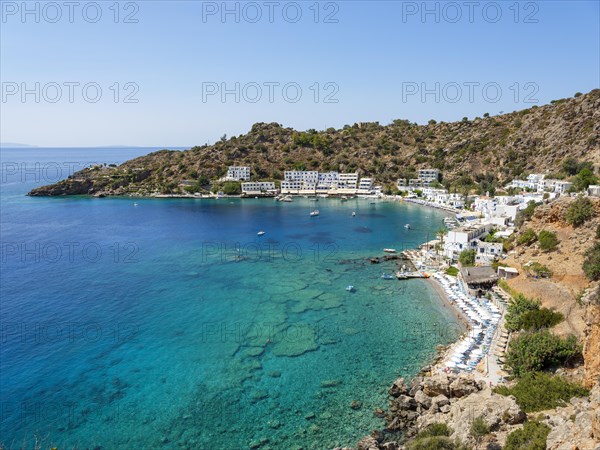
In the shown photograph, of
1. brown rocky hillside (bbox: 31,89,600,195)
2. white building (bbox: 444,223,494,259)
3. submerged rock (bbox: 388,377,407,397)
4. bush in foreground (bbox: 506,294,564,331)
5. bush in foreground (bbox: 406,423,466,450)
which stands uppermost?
brown rocky hillside (bbox: 31,89,600,195)

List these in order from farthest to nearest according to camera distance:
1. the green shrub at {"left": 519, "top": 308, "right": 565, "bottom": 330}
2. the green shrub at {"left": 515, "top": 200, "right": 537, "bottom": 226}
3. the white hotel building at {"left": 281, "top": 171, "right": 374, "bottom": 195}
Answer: the white hotel building at {"left": 281, "top": 171, "right": 374, "bottom": 195} < the green shrub at {"left": 515, "top": 200, "right": 537, "bottom": 226} < the green shrub at {"left": 519, "top": 308, "right": 565, "bottom": 330}

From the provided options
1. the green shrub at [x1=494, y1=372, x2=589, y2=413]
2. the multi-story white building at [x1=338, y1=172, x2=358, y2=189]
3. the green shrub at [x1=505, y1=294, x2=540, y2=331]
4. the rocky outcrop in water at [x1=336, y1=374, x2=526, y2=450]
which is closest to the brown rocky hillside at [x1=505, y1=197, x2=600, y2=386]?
the green shrub at [x1=494, y1=372, x2=589, y2=413]

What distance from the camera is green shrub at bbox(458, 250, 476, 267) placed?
40.4m

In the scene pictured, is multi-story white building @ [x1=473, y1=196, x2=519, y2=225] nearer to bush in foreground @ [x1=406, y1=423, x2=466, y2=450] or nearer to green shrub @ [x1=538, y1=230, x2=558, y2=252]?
green shrub @ [x1=538, y1=230, x2=558, y2=252]

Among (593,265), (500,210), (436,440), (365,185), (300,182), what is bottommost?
(436,440)

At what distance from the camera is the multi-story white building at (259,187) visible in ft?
334

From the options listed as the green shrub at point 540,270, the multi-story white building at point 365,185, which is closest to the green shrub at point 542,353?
the green shrub at point 540,270

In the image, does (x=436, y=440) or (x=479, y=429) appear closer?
(x=479, y=429)

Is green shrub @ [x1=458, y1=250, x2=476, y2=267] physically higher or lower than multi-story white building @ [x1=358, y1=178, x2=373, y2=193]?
lower

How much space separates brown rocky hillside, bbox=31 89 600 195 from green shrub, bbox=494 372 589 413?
63660mm

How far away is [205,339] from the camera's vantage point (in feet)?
94.4

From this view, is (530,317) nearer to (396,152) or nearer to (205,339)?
(205,339)

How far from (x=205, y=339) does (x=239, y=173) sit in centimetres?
8372

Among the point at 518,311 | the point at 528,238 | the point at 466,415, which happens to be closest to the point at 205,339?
the point at 466,415
